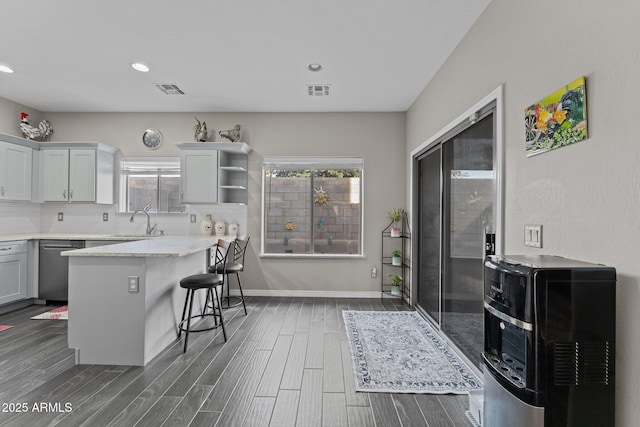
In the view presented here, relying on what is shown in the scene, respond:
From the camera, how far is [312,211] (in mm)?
5094

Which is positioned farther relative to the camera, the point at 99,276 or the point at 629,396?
the point at 99,276

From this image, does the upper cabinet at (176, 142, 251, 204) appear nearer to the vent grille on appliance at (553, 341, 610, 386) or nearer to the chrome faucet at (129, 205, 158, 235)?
the chrome faucet at (129, 205, 158, 235)

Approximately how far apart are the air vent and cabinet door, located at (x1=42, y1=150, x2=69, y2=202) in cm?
191

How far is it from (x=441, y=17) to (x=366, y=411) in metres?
2.98

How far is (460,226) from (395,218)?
5.98ft

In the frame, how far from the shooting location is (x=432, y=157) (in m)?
3.95

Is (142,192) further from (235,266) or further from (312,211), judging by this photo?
(312,211)

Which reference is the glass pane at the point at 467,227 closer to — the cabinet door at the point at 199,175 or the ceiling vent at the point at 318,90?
the ceiling vent at the point at 318,90

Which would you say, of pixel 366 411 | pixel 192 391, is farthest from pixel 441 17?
pixel 192 391

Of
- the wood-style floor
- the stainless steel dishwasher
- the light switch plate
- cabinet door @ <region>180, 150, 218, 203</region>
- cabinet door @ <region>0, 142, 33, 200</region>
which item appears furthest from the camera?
cabinet door @ <region>180, 150, 218, 203</region>

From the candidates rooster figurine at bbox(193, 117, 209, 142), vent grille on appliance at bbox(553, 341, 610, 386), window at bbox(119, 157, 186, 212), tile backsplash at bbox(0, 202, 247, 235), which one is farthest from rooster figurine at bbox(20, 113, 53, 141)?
vent grille on appliance at bbox(553, 341, 610, 386)

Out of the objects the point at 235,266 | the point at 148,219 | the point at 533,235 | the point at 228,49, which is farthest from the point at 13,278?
the point at 533,235

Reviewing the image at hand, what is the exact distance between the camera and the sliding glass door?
256cm

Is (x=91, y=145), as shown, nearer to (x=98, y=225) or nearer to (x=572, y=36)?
(x=98, y=225)
